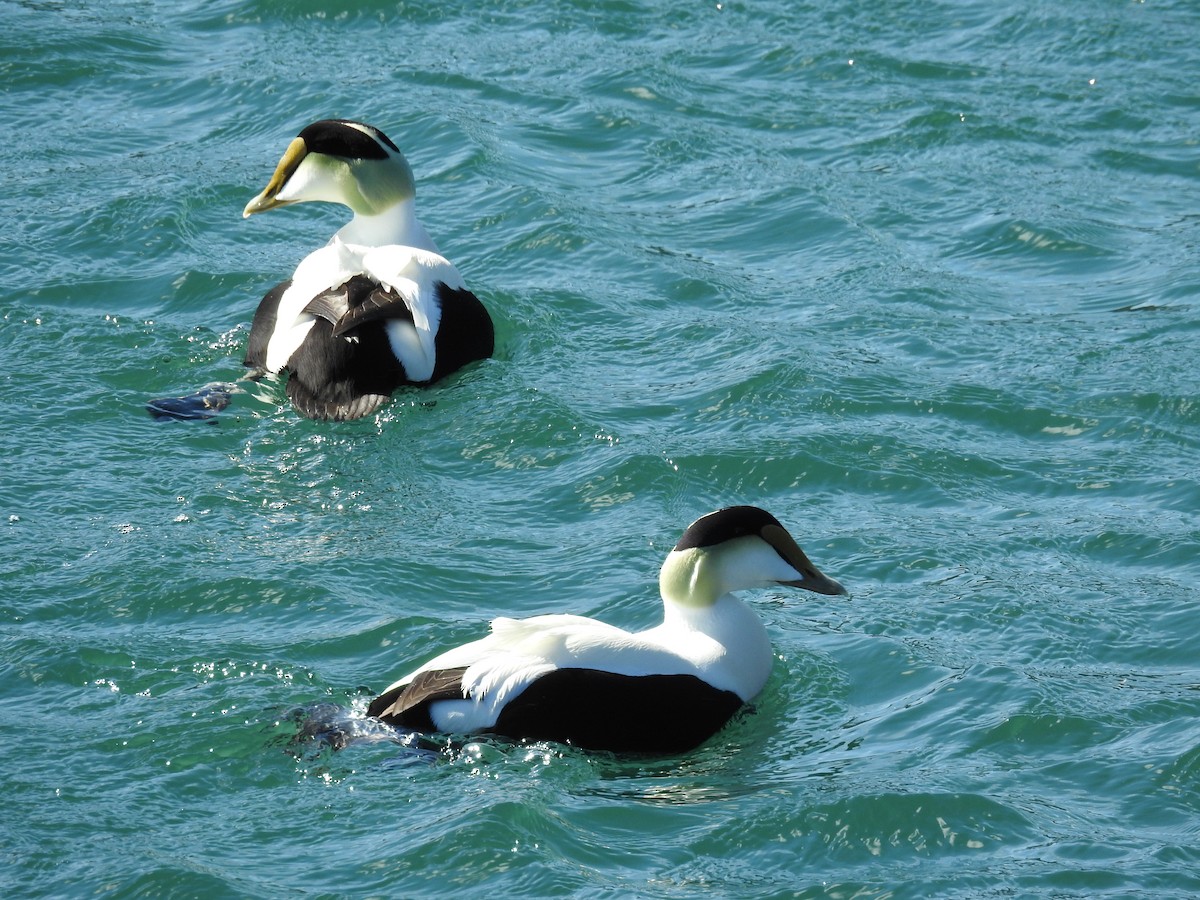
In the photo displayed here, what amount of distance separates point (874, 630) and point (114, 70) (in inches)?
255

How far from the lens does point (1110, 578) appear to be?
620 centimetres

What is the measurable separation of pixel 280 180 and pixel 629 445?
6.66ft

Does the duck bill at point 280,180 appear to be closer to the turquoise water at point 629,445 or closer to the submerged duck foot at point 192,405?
the turquoise water at point 629,445

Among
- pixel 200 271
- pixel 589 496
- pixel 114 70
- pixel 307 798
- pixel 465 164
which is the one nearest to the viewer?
pixel 307 798

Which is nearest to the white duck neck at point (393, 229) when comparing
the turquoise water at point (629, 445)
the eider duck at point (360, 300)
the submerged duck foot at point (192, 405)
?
the eider duck at point (360, 300)

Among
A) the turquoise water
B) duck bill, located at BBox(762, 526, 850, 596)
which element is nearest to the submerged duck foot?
the turquoise water

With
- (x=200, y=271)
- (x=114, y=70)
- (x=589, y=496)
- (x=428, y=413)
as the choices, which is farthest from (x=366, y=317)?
(x=114, y=70)

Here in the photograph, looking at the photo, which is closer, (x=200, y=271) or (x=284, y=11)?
(x=200, y=271)

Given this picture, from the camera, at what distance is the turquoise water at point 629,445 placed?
482 cm

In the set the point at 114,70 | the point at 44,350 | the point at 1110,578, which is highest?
the point at 114,70

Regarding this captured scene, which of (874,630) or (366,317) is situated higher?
(366,317)

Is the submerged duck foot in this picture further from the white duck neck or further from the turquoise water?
the white duck neck

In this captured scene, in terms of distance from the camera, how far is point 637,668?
16.8 ft

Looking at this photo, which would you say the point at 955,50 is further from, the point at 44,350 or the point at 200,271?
the point at 44,350
